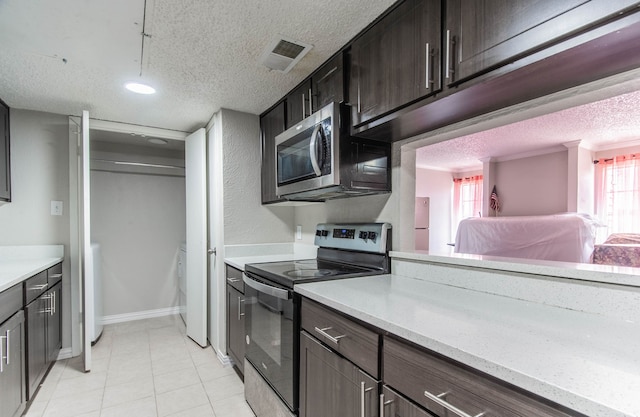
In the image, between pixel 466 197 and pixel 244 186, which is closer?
pixel 244 186

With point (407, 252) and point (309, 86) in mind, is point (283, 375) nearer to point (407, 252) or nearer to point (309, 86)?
point (407, 252)

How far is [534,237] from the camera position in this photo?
3.79m

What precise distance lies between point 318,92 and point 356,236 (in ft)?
2.95

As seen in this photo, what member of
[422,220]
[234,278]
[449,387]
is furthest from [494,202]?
[449,387]

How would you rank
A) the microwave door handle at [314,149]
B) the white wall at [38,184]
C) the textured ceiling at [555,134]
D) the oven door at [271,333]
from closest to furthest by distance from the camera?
1. the oven door at [271,333]
2. the microwave door handle at [314,149]
3. the white wall at [38,184]
4. the textured ceiling at [555,134]

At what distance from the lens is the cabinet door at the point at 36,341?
185 cm

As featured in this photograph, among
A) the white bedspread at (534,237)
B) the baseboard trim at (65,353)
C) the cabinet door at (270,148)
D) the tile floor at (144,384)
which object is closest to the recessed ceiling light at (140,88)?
the cabinet door at (270,148)

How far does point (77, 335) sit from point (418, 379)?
3113 millimetres

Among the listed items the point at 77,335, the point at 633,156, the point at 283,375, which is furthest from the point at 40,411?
the point at 633,156

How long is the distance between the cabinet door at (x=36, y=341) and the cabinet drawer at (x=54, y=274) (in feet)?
0.54

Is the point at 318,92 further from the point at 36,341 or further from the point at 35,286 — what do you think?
the point at 36,341

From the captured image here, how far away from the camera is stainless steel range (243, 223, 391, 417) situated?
58.1 inches

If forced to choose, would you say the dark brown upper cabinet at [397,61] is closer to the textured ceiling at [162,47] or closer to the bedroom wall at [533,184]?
the textured ceiling at [162,47]

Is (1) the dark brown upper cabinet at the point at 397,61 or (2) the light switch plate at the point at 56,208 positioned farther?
(2) the light switch plate at the point at 56,208
